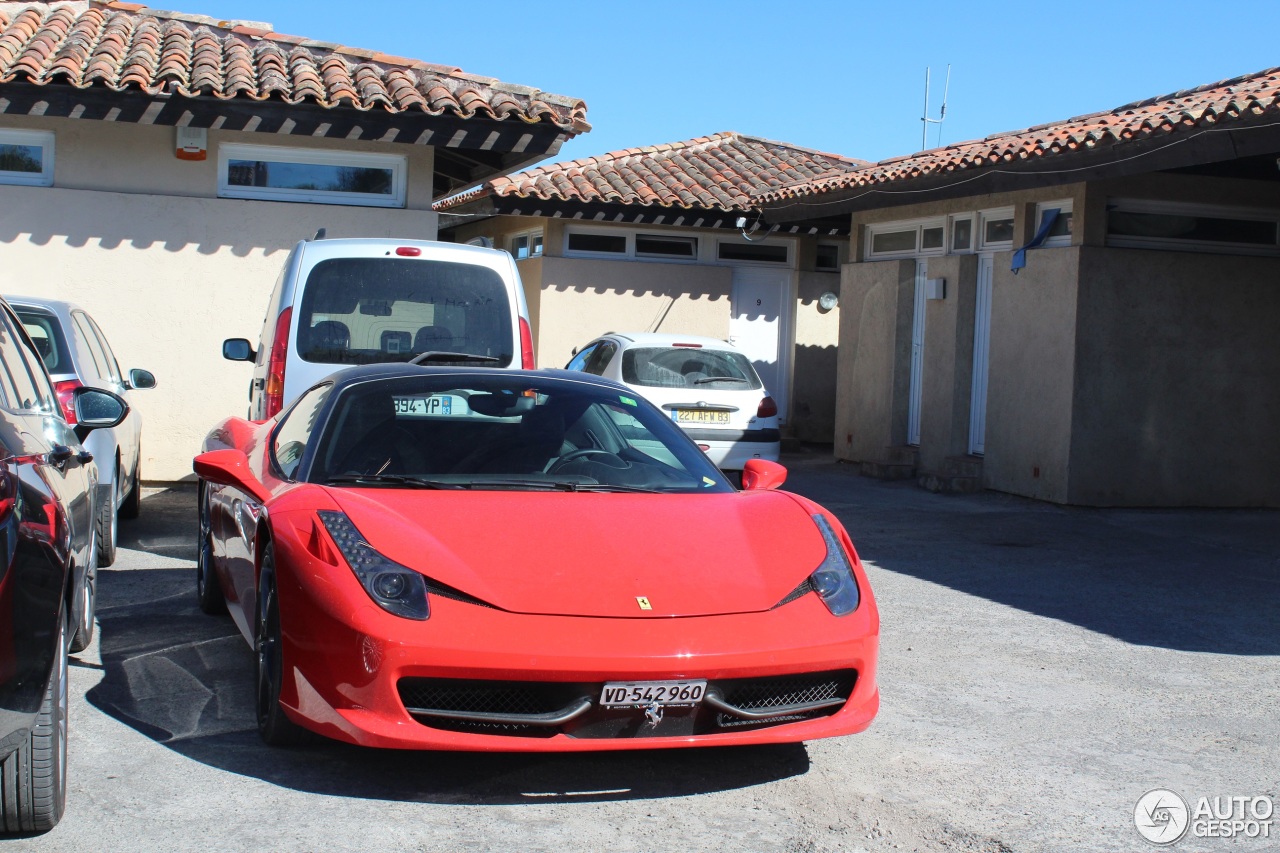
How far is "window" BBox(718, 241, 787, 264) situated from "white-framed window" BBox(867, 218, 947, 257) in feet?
10.7

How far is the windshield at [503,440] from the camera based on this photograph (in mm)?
4871

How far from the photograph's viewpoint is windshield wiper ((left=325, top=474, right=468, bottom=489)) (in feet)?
15.4

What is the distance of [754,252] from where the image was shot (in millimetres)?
19578

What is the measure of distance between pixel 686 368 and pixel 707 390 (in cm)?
43

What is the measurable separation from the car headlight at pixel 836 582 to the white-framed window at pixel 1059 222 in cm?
894

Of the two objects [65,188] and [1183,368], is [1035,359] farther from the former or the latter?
[65,188]

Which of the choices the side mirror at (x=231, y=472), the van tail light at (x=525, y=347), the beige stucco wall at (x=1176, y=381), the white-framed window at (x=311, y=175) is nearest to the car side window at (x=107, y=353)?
the van tail light at (x=525, y=347)

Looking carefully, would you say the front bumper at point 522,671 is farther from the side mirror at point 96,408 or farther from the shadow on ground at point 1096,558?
the shadow on ground at point 1096,558

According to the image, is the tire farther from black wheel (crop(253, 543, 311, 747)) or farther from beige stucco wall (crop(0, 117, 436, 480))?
black wheel (crop(253, 543, 311, 747))

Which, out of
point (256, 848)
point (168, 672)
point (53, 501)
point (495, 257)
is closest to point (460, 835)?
point (256, 848)

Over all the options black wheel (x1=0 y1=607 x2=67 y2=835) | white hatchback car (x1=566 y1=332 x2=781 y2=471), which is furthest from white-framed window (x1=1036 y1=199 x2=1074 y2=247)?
black wheel (x1=0 y1=607 x2=67 y2=835)

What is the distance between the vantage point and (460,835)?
3.71 metres

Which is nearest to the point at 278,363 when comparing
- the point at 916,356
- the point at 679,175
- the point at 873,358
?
the point at 916,356

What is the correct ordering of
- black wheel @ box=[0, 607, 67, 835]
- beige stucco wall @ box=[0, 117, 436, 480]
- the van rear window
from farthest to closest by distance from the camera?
1. beige stucco wall @ box=[0, 117, 436, 480]
2. the van rear window
3. black wheel @ box=[0, 607, 67, 835]
